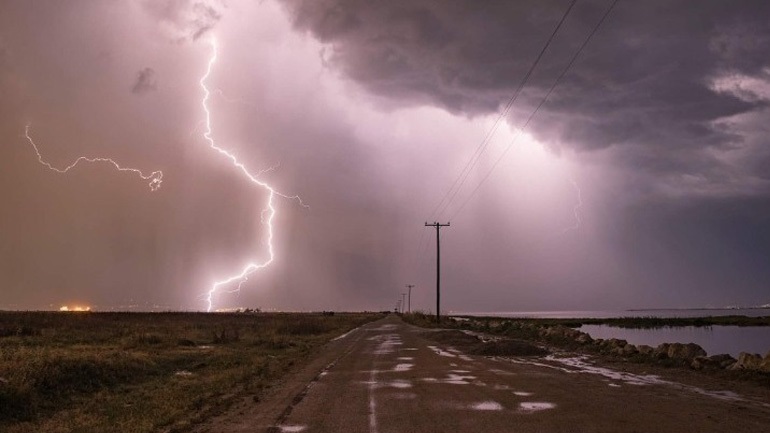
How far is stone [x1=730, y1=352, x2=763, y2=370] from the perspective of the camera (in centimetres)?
1695

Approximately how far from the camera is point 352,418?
34.8 ft

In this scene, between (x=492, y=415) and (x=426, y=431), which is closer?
(x=426, y=431)

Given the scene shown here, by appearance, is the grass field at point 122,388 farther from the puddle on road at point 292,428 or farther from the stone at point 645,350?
the stone at point 645,350

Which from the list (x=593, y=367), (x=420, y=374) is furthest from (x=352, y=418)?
(x=593, y=367)

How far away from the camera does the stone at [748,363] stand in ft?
55.6

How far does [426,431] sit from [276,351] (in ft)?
74.3

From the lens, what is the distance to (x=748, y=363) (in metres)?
17.2

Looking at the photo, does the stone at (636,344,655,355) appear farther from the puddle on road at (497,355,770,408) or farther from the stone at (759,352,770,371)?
the stone at (759,352,770,371)

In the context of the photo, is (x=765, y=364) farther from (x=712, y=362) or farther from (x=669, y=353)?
(x=669, y=353)

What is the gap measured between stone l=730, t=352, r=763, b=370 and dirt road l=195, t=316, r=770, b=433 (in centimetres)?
231

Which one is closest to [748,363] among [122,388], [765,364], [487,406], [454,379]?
[765,364]

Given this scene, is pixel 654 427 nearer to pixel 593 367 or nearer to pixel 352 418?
pixel 352 418

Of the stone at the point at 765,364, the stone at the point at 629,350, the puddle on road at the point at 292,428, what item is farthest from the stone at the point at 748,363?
the puddle on road at the point at 292,428

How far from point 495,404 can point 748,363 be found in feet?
33.6
